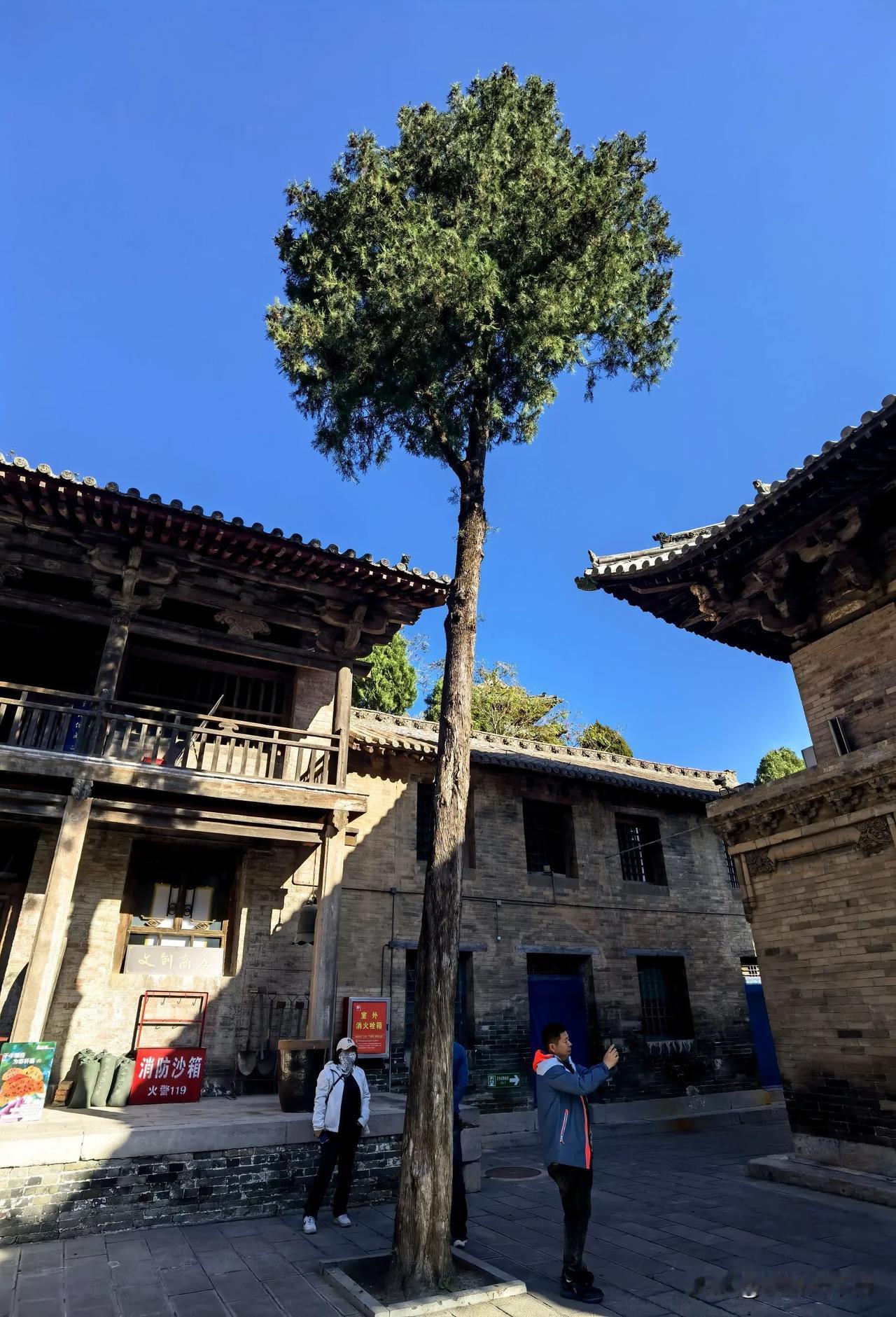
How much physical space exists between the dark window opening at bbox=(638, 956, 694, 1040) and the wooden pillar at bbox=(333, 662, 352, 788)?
8.62 metres

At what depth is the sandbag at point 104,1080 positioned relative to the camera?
338 inches

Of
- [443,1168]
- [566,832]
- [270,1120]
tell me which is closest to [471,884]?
[566,832]

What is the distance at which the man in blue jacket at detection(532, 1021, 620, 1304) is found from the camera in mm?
4617

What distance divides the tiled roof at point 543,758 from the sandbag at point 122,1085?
5585mm

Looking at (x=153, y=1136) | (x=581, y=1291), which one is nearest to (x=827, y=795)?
(x=581, y=1291)

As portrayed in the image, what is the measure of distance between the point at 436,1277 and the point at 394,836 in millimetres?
8848

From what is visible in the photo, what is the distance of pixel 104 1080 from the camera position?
8.68 meters

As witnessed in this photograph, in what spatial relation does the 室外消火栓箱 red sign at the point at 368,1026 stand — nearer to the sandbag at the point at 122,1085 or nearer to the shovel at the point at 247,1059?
the shovel at the point at 247,1059

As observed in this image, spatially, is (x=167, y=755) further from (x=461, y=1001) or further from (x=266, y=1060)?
(x=461, y=1001)

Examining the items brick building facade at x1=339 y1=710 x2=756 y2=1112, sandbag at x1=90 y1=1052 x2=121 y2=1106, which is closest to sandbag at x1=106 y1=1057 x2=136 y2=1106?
sandbag at x1=90 y1=1052 x2=121 y2=1106

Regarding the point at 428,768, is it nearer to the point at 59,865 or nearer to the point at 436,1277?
the point at 59,865

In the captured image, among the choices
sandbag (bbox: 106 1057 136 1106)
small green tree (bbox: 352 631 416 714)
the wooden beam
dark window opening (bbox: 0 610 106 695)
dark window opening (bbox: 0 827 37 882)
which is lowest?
sandbag (bbox: 106 1057 136 1106)

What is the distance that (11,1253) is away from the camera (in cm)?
536

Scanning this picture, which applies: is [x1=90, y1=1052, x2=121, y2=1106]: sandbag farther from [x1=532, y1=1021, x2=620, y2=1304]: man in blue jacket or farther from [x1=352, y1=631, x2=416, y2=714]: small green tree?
[x1=352, y1=631, x2=416, y2=714]: small green tree
